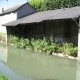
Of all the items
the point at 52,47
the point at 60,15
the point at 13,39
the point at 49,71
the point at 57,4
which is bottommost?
the point at 49,71

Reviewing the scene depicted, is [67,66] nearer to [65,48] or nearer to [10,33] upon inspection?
[65,48]

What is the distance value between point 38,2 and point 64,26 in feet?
90.7

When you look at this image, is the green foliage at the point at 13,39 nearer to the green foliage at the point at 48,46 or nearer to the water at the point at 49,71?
the green foliage at the point at 48,46

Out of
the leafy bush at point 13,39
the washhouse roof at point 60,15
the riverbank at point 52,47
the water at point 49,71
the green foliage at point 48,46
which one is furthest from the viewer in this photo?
the leafy bush at point 13,39

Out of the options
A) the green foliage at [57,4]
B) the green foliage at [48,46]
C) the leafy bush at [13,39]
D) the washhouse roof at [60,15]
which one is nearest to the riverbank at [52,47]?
the green foliage at [48,46]

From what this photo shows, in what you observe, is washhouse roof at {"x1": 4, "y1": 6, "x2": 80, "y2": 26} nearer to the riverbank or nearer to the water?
the riverbank

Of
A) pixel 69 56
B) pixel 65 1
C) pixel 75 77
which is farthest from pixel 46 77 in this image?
pixel 65 1

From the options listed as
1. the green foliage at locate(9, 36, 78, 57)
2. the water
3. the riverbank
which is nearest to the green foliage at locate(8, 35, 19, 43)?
the green foliage at locate(9, 36, 78, 57)

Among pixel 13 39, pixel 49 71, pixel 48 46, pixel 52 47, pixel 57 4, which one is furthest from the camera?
pixel 57 4

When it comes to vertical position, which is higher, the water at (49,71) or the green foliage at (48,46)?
the green foliage at (48,46)

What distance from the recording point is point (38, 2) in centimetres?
4303

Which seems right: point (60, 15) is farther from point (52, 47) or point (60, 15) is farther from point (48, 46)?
point (52, 47)

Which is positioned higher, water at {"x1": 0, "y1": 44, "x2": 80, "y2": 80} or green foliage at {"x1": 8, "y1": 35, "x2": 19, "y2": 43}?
green foliage at {"x1": 8, "y1": 35, "x2": 19, "y2": 43}

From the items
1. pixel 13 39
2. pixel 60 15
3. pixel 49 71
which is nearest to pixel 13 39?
pixel 13 39
